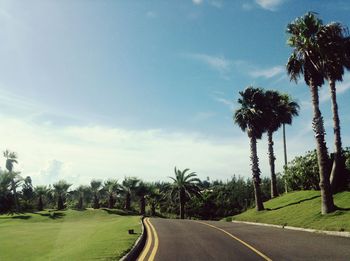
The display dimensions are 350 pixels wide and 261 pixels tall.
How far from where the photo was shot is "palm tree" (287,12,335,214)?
29391 mm

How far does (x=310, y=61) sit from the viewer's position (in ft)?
102

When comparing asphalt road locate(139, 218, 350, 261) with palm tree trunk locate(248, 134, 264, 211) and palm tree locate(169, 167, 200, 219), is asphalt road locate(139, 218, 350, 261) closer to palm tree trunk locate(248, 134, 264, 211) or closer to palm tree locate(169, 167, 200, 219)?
palm tree trunk locate(248, 134, 264, 211)

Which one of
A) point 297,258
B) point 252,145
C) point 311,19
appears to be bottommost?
point 297,258

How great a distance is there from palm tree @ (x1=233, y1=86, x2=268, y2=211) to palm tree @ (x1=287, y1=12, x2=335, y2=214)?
1276 centimetres

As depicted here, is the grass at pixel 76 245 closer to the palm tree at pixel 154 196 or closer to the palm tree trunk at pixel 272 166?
the palm tree trunk at pixel 272 166

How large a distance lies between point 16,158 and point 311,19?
247 ft

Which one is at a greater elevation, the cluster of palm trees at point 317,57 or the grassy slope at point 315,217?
the cluster of palm trees at point 317,57

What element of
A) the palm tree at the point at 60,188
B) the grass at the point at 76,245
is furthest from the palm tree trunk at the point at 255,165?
the palm tree at the point at 60,188

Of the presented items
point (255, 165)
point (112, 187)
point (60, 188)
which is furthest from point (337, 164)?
point (60, 188)

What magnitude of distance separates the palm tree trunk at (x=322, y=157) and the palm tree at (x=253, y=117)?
14281 mm

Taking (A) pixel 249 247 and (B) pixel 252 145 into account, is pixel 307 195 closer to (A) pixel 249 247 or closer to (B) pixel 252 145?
(B) pixel 252 145

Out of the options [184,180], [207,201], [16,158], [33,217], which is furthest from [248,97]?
[16,158]

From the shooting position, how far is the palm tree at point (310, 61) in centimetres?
2939

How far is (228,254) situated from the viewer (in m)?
14.1
